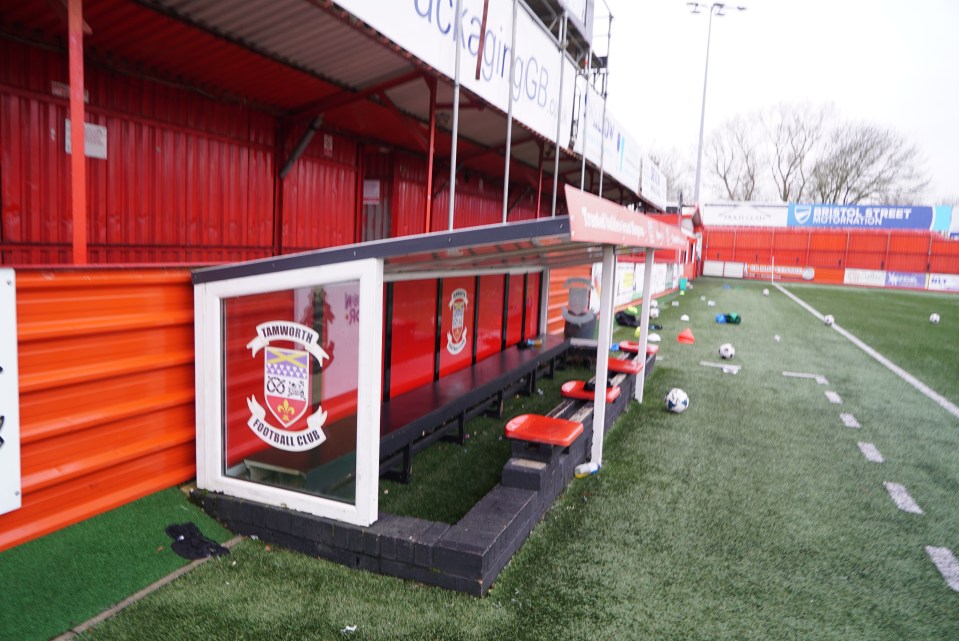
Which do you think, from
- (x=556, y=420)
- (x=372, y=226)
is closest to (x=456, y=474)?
(x=556, y=420)

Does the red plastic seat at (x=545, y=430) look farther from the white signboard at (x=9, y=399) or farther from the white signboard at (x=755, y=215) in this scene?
the white signboard at (x=755, y=215)

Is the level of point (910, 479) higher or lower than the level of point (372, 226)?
lower

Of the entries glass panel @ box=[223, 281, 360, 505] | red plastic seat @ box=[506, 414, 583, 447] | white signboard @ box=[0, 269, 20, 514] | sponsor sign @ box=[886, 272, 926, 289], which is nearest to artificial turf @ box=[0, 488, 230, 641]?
white signboard @ box=[0, 269, 20, 514]

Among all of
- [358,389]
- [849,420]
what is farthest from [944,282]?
[358,389]

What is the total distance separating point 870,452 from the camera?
5.91 meters

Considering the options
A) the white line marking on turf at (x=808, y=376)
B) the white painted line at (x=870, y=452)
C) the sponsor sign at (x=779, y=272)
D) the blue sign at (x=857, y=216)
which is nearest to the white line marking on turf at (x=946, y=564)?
the white painted line at (x=870, y=452)

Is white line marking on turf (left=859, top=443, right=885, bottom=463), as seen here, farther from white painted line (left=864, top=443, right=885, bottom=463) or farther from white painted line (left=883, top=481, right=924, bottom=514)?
white painted line (left=883, top=481, right=924, bottom=514)

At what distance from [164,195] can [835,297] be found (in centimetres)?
2670

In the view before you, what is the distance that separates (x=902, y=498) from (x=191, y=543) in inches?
199

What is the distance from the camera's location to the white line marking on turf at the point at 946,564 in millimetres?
3572

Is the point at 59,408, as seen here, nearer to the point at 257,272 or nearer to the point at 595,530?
the point at 257,272

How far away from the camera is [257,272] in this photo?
354 cm

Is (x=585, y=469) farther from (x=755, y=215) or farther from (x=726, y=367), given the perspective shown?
(x=755, y=215)

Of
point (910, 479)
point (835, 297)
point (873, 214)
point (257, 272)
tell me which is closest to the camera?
point (257, 272)
